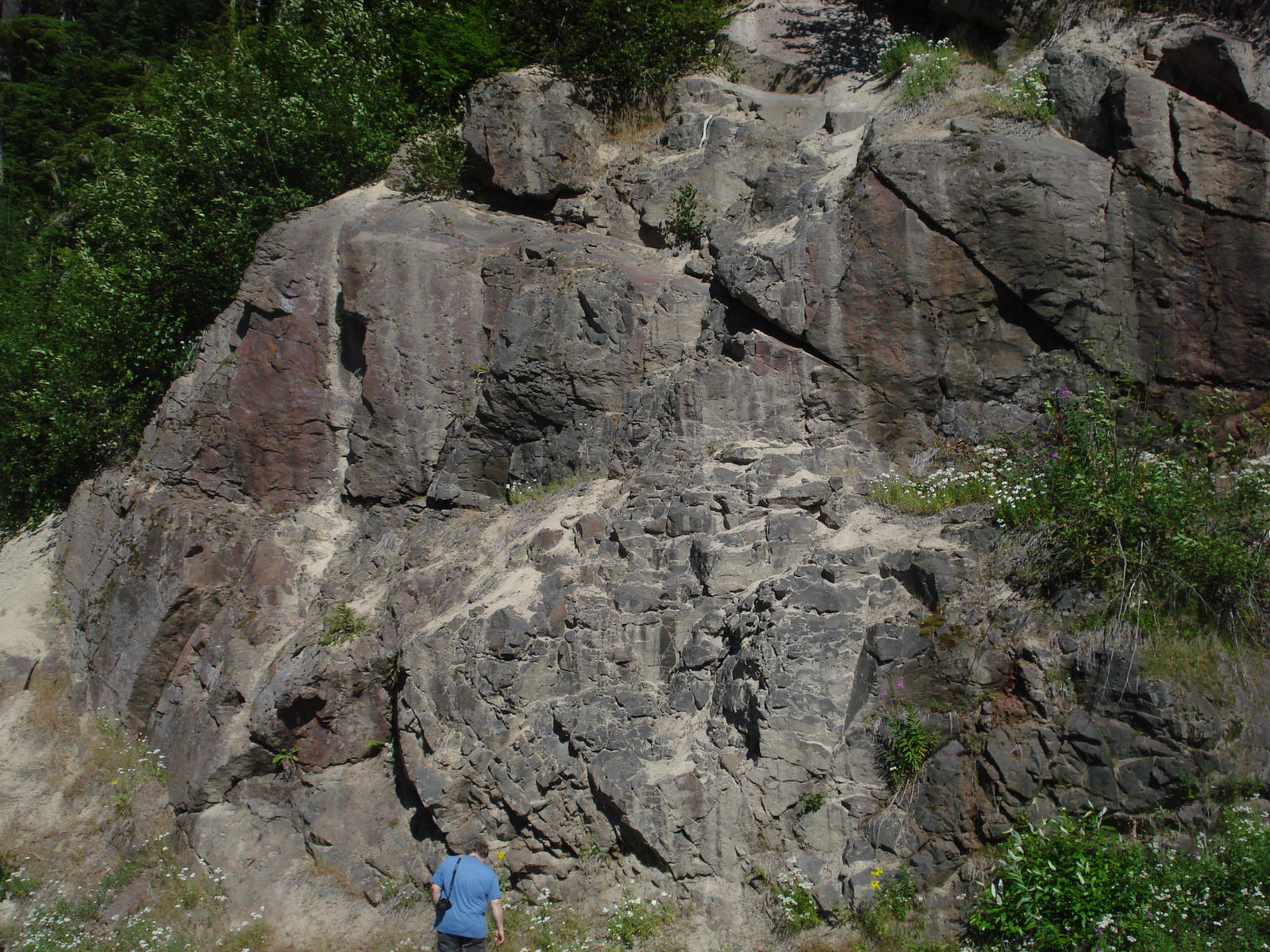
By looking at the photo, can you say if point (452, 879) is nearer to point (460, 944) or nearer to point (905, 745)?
point (460, 944)

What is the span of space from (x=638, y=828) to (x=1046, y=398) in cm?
529

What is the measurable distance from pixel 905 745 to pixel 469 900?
3136mm

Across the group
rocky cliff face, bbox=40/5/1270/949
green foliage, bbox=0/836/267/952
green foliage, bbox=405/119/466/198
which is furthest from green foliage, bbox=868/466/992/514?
green foliage, bbox=405/119/466/198

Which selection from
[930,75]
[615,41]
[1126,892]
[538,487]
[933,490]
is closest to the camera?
[1126,892]

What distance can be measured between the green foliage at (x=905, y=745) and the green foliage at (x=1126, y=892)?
29.9 inches

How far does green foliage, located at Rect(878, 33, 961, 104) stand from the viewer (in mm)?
9688

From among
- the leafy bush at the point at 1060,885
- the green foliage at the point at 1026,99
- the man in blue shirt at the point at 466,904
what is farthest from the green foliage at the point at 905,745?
the green foliage at the point at 1026,99

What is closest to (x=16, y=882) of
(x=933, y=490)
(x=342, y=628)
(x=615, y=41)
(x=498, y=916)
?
(x=342, y=628)

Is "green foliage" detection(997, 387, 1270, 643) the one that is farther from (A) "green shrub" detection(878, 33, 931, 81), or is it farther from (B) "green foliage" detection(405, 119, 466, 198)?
(B) "green foliage" detection(405, 119, 466, 198)

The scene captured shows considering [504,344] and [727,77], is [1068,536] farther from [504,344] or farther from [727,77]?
[727,77]

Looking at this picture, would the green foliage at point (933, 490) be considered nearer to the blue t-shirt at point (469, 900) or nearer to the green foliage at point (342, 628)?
the blue t-shirt at point (469, 900)

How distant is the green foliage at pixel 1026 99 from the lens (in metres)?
8.67

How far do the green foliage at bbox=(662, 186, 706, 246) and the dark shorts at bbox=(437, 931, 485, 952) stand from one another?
7313 mm

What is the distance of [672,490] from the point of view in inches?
303
